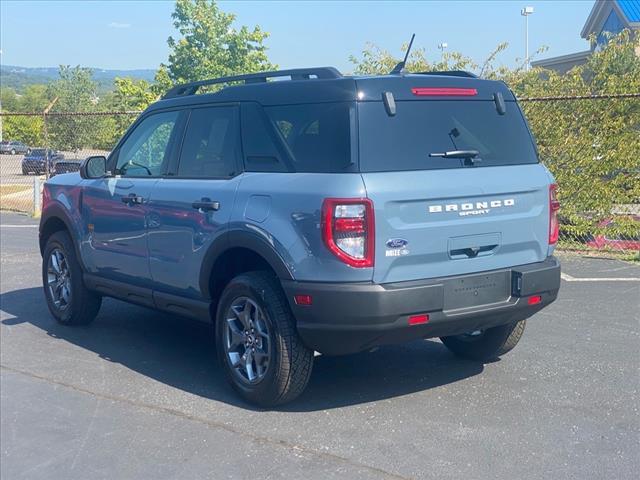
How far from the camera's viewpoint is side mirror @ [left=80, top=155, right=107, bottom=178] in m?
6.76

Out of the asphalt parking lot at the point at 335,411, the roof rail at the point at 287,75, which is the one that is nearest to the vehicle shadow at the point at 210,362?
the asphalt parking lot at the point at 335,411

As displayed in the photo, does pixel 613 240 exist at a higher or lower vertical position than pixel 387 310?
lower

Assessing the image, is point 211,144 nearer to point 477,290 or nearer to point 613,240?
point 477,290

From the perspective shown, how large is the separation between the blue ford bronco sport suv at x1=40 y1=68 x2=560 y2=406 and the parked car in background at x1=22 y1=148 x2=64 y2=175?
1307 centimetres

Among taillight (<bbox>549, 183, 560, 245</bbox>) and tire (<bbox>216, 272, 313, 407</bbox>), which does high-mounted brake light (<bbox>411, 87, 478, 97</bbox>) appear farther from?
tire (<bbox>216, 272, 313, 407</bbox>)

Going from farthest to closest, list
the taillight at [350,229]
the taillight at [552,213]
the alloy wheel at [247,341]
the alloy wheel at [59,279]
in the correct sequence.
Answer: the alloy wheel at [59,279], the taillight at [552,213], the alloy wheel at [247,341], the taillight at [350,229]

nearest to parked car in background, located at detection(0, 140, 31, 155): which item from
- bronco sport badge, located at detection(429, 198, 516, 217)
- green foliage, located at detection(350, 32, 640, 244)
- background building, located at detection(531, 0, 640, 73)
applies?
background building, located at detection(531, 0, 640, 73)

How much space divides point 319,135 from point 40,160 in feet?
69.6

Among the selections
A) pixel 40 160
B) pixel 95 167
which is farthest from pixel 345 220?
pixel 40 160

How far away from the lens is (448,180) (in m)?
4.75

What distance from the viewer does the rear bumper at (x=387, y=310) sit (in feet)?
14.7

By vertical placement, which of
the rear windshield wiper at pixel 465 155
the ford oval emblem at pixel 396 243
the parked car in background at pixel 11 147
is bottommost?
the ford oval emblem at pixel 396 243

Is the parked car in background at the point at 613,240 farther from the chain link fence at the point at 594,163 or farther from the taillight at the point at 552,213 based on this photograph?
the taillight at the point at 552,213

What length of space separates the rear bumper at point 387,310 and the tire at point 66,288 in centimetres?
303
